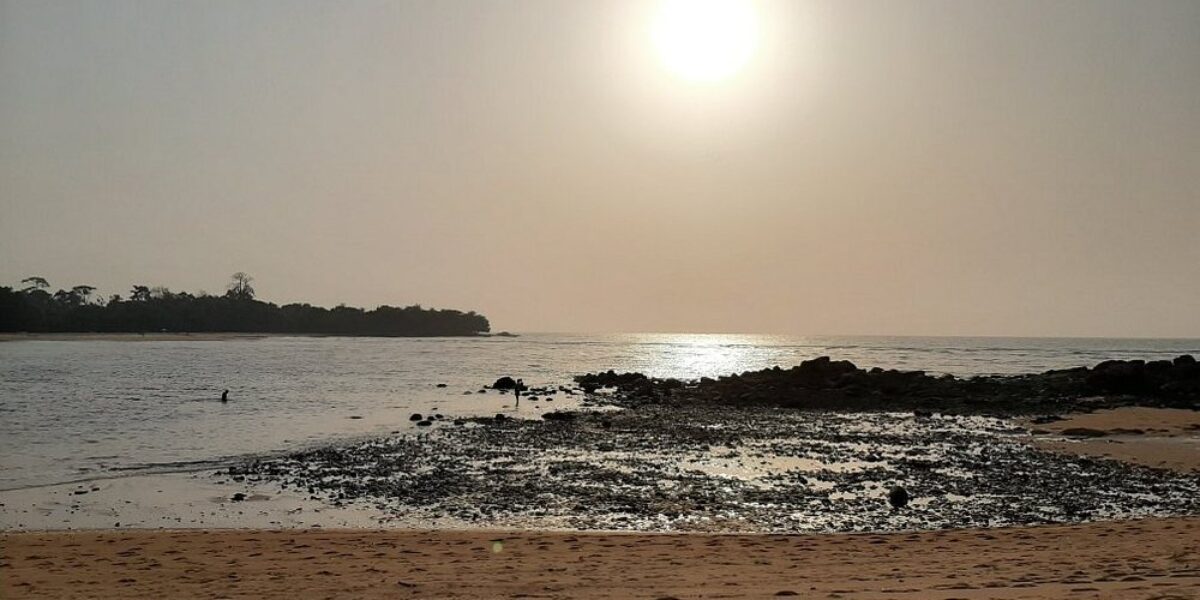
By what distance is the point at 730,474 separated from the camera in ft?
74.1

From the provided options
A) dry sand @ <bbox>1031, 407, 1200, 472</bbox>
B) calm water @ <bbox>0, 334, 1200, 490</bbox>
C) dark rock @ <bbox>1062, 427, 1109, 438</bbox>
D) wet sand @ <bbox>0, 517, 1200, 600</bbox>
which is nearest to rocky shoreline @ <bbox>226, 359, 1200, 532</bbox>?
dry sand @ <bbox>1031, 407, 1200, 472</bbox>

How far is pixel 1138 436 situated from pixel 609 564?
27497mm

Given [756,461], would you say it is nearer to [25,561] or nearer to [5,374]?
[25,561]

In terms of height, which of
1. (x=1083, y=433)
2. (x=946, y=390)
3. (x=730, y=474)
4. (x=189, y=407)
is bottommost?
(x=189, y=407)

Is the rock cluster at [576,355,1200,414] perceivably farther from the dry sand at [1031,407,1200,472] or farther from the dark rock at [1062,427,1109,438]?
the dark rock at [1062,427,1109,438]

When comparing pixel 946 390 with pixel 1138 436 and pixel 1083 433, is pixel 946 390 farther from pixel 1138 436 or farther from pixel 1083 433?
pixel 1138 436

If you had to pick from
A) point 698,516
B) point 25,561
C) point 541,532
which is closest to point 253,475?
point 25,561

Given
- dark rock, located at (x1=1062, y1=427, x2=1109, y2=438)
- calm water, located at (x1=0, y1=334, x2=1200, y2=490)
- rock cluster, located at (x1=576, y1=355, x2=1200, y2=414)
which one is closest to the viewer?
calm water, located at (x1=0, y1=334, x2=1200, y2=490)

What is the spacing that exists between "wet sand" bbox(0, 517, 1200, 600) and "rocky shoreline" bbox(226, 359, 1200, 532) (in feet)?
6.47

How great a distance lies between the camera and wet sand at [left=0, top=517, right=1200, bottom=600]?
10930mm

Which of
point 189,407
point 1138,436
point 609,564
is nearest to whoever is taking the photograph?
point 609,564

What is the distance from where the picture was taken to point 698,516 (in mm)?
17422

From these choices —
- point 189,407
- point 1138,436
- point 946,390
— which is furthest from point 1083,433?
point 189,407

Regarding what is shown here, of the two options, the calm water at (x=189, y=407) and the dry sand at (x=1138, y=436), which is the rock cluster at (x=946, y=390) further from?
the calm water at (x=189, y=407)
